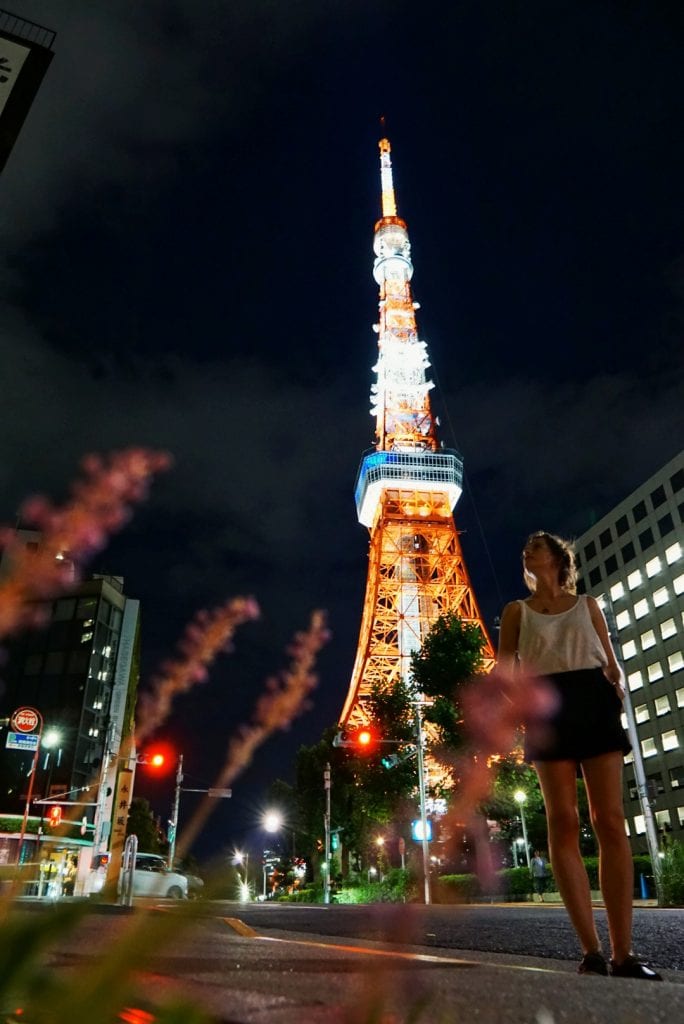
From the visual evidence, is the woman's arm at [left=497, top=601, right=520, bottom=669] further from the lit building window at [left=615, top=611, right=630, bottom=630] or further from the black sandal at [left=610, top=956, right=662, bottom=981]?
the lit building window at [left=615, top=611, right=630, bottom=630]

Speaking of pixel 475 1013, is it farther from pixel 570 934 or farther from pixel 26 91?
pixel 26 91

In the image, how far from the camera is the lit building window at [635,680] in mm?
58469

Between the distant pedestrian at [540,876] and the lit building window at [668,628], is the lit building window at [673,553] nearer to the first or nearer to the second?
the lit building window at [668,628]

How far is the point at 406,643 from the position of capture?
2056 inches

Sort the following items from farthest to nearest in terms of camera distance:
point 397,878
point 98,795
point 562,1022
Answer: point 98,795 < point 397,878 < point 562,1022

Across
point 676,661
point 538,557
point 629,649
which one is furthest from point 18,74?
point 629,649

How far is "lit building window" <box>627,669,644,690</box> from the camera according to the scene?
58.5m

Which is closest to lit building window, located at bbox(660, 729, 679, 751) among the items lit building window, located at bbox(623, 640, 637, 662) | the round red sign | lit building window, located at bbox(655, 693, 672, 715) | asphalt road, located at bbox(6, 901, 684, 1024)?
lit building window, located at bbox(655, 693, 672, 715)

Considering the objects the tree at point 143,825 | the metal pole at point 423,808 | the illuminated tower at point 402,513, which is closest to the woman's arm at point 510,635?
the metal pole at point 423,808

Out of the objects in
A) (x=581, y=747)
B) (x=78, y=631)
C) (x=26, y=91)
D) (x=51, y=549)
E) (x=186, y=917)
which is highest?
(x=51, y=549)

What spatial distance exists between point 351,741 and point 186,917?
795 inches

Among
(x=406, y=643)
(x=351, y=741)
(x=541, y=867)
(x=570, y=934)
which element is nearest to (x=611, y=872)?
(x=570, y=934)

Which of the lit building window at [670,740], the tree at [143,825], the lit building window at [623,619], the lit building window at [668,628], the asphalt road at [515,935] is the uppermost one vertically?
the lit building window at [623,619]

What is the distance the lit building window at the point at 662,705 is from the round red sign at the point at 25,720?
45886 mm
